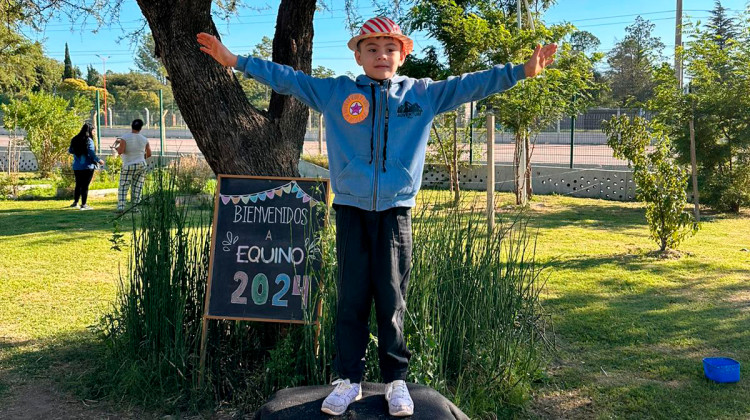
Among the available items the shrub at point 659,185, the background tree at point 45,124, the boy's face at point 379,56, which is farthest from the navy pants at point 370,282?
the background tree at point 45,124

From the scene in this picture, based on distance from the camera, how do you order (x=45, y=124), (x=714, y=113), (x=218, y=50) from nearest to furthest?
(x=218, y=50) < (x=714, y=113) < (x=45, y=124)

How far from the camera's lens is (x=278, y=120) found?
14.9 feet

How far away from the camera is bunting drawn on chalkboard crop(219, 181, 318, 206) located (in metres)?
4.18

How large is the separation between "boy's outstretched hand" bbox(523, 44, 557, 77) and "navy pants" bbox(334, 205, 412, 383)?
858 mm

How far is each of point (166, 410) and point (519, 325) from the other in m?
2.40

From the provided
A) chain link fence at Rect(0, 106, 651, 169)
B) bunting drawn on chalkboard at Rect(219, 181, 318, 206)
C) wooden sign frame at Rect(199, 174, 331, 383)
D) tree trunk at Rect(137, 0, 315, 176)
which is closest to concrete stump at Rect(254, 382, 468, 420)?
wooden sign frame at Rect(199, 174, 331, 383)

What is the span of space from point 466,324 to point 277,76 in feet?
6.51

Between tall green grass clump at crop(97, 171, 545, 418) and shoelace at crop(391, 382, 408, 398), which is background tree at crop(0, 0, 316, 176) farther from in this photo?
shoelace at crop(391, 382, 408, 398)

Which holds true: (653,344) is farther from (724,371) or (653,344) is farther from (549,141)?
(549,141)

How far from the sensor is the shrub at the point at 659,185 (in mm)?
8414

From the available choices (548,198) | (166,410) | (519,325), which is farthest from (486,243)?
(548,198)

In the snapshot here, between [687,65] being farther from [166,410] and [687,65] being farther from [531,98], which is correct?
[166,410]

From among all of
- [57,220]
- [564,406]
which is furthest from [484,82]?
[57,220]

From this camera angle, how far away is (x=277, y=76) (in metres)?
3.18
